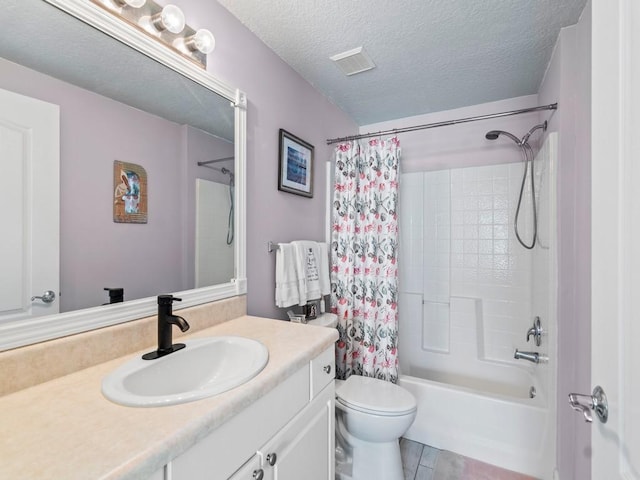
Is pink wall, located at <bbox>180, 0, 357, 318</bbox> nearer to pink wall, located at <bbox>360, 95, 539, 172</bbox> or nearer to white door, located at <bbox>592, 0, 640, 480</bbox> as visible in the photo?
pink wall, located at <bbox>360, 95, 539, 172</bbox>

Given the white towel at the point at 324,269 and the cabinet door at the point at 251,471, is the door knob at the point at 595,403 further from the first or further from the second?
the white towel at the point at 324,269

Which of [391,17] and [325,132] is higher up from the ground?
[391,17]

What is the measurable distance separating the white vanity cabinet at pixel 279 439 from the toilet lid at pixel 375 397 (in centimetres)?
34

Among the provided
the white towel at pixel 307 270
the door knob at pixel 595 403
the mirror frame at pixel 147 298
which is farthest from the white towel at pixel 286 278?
the door knob at pixel 595 403

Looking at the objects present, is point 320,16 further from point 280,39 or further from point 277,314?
point 277,314

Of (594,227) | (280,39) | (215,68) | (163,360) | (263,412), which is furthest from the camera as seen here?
(280,39)

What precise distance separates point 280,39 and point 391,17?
1.92ft

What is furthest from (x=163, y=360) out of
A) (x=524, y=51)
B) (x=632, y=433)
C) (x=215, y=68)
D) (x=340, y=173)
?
(x=524, y=51)

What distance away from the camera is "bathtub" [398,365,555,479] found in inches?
66.3

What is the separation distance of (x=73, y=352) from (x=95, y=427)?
0.38m

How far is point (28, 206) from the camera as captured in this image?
2.72 ft

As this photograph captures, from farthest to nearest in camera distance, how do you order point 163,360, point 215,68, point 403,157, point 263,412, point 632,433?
point 403,157 → point 215,68 → point 163,360 → point 263,412 → point 632,433

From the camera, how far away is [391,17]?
147 cm

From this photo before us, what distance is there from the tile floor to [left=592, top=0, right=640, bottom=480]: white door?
52.0 inches
